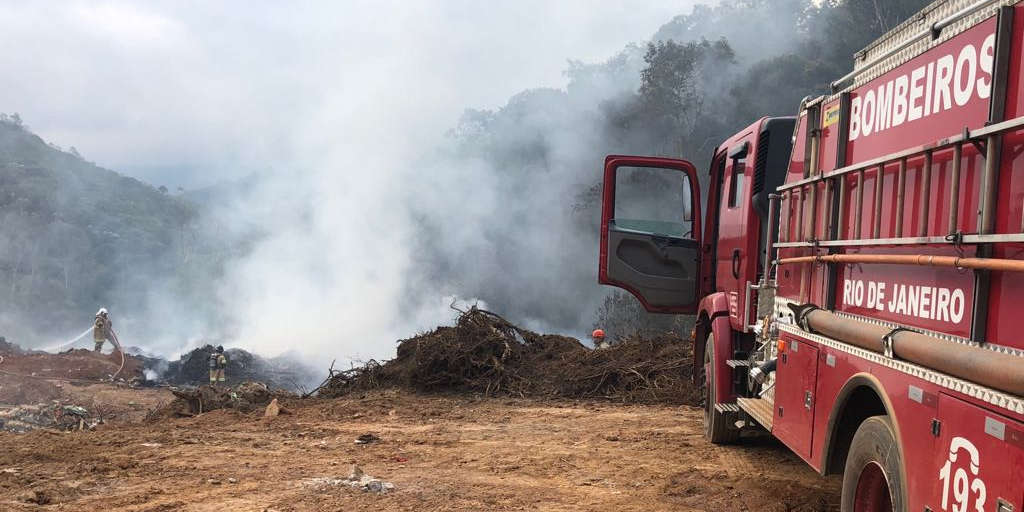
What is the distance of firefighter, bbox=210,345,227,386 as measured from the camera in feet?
51.0

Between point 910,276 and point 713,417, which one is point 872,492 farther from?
point 713,417

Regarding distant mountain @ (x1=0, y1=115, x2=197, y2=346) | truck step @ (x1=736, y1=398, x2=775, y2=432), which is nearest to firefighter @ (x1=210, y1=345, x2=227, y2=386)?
truck step @ (x1=736, y1=398, x2=775, y2=432)

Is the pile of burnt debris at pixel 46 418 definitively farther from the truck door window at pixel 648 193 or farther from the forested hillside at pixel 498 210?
the forested hillside at pixel 498 210

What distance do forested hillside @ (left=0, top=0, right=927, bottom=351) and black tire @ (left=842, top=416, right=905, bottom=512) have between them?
89.3 feet

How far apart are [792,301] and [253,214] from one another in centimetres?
3964

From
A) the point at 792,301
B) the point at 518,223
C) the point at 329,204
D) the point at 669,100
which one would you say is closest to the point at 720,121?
the point at 669,100

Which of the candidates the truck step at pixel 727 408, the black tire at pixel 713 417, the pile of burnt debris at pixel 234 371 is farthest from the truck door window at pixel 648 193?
the truck step at pixel 727 408

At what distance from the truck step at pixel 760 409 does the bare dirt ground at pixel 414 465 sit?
52 centimetres

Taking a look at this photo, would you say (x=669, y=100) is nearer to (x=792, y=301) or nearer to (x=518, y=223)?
(x=518, y=223)

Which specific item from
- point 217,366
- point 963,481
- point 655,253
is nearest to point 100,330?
point 217,366

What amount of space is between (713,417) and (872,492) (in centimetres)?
346

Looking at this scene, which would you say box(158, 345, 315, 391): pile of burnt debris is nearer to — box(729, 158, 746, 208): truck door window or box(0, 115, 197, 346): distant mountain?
box(729, 158, 746, 208): truck door window

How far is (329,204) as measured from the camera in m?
36.0

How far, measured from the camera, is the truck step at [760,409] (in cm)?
497
